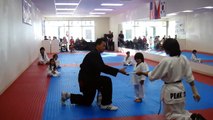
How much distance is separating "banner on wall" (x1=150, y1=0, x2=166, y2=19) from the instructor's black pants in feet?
25.7

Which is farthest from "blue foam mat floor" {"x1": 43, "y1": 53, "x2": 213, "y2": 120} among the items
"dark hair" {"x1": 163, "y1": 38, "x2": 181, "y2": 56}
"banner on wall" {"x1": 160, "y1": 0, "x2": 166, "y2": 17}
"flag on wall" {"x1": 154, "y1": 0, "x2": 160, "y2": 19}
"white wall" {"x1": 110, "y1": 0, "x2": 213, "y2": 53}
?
"flag on wall" {"x1": 154, "y1": 0, "x2": 160, "y2": 19}

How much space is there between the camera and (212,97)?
5.50 metres

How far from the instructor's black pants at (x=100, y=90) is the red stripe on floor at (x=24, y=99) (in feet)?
2.54

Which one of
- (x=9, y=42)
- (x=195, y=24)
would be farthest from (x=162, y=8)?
(x=9, y=42)

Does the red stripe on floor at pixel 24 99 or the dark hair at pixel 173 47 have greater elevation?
the dark hair at pixel 173 47

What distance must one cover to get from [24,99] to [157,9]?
8.91m

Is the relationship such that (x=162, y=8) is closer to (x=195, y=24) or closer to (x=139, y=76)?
(x=195, y=24)

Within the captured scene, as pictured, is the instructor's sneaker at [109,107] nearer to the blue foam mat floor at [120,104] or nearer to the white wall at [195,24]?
the blue foam mat floor at [120,104]

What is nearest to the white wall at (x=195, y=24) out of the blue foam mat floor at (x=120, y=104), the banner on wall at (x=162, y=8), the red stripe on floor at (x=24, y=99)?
the banner on wall at (x=162, y=8)

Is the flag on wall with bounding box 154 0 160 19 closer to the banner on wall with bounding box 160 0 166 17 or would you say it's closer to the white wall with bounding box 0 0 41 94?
the banner on wall with bounding box 160 0 166 17

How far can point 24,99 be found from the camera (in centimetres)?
543

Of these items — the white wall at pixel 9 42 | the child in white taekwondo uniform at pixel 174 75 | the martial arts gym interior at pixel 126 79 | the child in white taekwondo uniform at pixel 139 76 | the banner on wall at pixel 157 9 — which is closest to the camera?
the child in white taekwondo uniform at pixel 174 75

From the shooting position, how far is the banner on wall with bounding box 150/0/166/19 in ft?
37.9

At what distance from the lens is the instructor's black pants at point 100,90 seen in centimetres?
467
